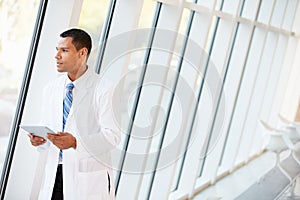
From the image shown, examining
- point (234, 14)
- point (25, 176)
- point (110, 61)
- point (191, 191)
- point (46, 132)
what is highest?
point (234, 14)

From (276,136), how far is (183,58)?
71.2 inches

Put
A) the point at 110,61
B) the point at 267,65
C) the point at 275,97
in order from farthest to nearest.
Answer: the point at 275,97 → the point at 267,65 → the point at 110,61

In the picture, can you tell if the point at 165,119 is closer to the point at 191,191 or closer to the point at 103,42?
the point at 191,191

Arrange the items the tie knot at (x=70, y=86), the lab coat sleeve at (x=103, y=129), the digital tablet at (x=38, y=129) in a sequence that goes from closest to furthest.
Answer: the digital tablet at (x=38, y=129)
the lab coat sleeve at (x=103, y=129)
the tie knot at (x=70, y=86)

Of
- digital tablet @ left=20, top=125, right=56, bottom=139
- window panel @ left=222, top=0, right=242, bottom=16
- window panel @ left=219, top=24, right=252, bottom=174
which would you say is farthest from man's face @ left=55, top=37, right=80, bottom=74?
window panel @ left=219, top=24, right=252, bottom=174

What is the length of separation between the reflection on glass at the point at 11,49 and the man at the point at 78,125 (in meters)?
0.44

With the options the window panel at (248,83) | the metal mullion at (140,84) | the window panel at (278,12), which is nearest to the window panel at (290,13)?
the window panel at (278,12)

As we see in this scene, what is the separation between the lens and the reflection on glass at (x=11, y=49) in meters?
3.43

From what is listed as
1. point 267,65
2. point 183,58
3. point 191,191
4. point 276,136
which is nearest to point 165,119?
point 183,58

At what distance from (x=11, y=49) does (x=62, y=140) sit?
0.93 meters

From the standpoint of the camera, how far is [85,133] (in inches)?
122

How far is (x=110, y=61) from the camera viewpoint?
14.4 feet

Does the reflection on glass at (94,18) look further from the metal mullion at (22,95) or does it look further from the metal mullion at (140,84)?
the metal mullion at (140,84)

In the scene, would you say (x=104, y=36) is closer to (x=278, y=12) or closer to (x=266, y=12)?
(x=266, y=12)
